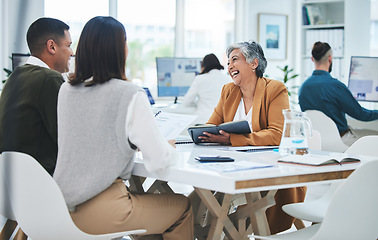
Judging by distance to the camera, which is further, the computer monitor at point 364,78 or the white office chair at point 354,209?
the computer monitor at point 364,78

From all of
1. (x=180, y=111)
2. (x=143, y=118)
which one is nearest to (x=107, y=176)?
(x=143, y=118)

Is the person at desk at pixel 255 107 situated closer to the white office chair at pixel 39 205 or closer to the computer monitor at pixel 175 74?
the white office chair at pixel 39 205

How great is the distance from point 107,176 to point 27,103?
0.65 meters

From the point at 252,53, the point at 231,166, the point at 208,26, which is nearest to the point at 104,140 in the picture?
the point at 231,166

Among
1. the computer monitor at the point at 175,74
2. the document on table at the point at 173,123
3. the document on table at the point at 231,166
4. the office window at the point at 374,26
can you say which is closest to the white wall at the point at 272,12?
the computer monitor at the point at 175,74

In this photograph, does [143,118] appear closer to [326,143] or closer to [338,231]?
[338,231]

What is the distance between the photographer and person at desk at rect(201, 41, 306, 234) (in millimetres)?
2441

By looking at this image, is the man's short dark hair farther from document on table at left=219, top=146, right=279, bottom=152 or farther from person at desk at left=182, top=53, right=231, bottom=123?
person at desk at left=182, top=53, right=231, bottom=123

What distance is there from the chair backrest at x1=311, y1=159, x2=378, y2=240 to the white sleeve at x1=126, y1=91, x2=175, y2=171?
539 mm

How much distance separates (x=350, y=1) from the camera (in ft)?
20.5

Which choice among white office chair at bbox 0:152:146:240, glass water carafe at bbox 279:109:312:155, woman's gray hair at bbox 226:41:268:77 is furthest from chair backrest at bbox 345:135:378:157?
white office chair at bbox 0:152:146:240

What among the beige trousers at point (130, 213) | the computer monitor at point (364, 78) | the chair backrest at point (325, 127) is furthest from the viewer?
the computer monitor at point (364, 78)

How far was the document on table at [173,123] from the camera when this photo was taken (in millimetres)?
2201

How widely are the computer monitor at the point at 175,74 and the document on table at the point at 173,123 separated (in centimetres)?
342
